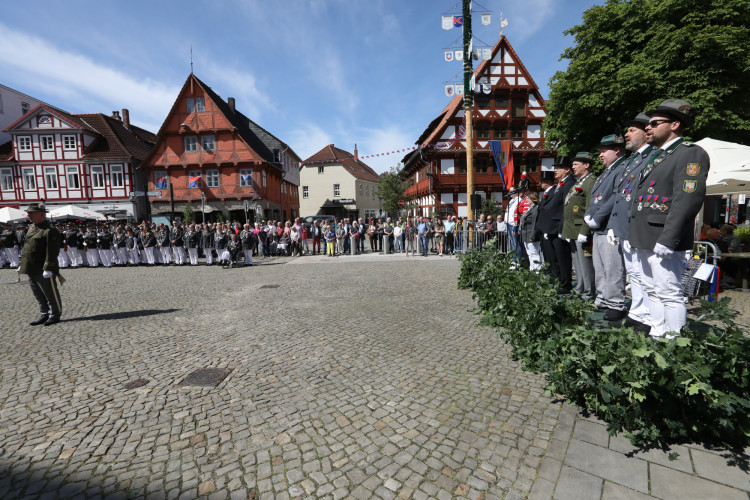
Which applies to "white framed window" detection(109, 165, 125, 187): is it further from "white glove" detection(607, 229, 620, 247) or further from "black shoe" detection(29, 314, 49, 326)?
"white glove" detection(607, 229, 620, 247)

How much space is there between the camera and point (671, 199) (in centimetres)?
332

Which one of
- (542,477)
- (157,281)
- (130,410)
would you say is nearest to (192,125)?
(157,281)

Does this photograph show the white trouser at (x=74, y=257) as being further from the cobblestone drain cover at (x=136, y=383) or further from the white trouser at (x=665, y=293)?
the white trouser at (x=665, y=293)

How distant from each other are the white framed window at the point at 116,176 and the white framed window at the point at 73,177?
2699mm

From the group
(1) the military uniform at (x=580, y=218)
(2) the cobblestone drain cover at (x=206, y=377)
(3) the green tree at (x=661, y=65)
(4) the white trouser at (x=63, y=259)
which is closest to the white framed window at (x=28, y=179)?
(4) the white trouser at (x=63, y=259)

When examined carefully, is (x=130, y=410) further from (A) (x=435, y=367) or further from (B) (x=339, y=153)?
(B) (x=339, y=153)

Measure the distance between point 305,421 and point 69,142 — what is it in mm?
40716

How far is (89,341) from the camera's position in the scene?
17.8ft

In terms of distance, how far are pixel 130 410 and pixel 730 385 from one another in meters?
4.53

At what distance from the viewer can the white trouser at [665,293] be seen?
331cm

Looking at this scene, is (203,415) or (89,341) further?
(89,341)

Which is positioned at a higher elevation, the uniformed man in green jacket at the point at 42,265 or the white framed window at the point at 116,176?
the white framed window at the point at 116,176

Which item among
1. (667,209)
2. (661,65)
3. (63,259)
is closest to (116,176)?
(63,259)

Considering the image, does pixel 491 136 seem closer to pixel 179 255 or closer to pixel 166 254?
pixel 179 255
